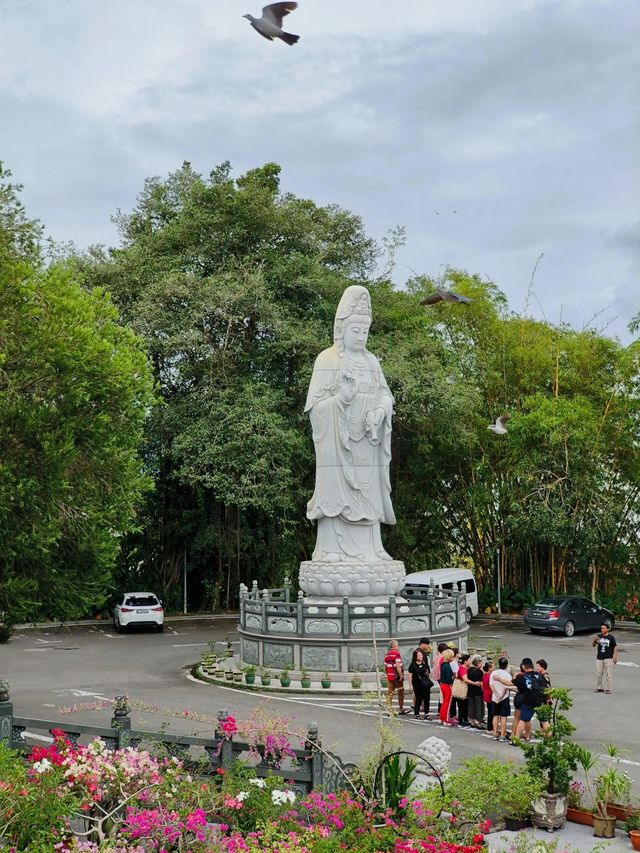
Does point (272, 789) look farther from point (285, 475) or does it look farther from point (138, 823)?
point (285, 475)

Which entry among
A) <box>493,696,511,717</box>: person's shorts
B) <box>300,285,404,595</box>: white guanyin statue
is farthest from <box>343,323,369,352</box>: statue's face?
<box>493,696,511,717</box>: person's shorts

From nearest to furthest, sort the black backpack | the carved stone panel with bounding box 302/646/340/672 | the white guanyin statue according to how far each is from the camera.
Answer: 1. the black backpack
2. the carved stone panel with bounding box 302/646/340/672
3. the white guanyin statue

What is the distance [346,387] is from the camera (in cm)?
2220

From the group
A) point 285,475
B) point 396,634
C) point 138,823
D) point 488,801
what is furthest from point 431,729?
point 285,475

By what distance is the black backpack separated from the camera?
14148mm

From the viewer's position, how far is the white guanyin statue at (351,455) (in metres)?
21.9

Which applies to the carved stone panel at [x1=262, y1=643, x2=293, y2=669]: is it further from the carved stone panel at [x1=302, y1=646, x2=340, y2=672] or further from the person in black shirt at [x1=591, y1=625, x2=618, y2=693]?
the person in black shirt at [x1=591, y1=625, x2=618, y2=693]

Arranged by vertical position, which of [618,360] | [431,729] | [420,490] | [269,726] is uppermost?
[618,360]

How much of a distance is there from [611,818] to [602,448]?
22234 millimetres

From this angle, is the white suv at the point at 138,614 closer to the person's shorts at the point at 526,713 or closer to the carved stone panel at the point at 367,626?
the carved stone panel at the point at 367,626

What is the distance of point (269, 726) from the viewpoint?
999 cm

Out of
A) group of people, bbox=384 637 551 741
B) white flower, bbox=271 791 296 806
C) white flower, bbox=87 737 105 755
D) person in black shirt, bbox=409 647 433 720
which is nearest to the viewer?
white flower, bbox=271 791 296 806

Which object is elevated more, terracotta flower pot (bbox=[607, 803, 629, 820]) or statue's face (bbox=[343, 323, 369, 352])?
statue's face (bbox=[343, 323, 369, 352])

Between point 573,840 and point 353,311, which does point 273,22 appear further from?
point 353,311
